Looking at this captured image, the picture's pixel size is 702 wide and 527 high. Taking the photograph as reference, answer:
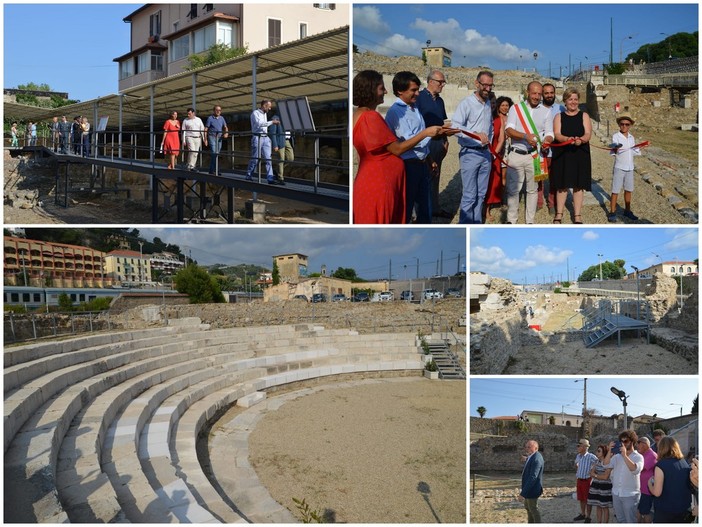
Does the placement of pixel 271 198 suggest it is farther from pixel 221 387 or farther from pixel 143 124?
pixel 143 124

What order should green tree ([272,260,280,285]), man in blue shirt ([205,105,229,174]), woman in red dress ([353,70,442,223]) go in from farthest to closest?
green tree ([272,260,280,285]), man in blue shirt ([205,105,229,174]), woman in red dress ([353,70,442,223])

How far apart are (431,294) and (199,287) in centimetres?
536

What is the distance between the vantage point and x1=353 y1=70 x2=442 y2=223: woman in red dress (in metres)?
5.37

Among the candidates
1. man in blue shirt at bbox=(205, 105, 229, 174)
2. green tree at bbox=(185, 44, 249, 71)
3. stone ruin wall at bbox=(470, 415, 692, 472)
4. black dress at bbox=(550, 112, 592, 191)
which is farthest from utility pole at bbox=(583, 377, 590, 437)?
green tree at bbox=(185, 44, 249, 71)

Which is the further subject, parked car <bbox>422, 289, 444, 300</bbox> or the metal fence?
parked car <bbox>422, 289, 444, 300</bbox>

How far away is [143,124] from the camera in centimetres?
2330

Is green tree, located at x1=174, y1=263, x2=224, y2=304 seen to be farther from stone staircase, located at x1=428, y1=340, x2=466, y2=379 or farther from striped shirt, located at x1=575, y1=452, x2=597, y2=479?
striped shirt, located at x1=575, y1=452, x2=597, y2=479

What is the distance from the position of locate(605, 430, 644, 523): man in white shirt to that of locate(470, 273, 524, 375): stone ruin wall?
1.36 meters

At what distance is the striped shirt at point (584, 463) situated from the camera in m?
5.81

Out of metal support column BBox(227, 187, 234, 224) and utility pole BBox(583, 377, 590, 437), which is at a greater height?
metal support column BBox(227, 187, 234, 224)

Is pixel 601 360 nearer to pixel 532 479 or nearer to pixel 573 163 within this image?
pixel 532 479

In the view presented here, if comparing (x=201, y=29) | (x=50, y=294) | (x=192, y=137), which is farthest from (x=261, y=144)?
(x=201, y=29)

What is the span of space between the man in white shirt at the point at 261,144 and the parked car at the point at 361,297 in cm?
806

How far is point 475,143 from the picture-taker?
5.61 meters
